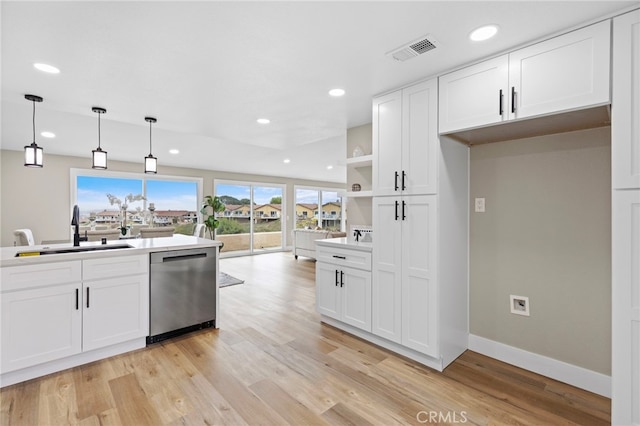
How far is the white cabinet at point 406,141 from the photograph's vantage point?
246 centimetres

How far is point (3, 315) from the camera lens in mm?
2162

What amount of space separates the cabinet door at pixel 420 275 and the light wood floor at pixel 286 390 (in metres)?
0.26

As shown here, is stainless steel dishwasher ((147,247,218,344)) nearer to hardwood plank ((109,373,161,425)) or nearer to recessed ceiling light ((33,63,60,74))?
hardwood plank ((109,373,161,425))

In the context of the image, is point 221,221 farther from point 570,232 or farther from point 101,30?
point 570,232

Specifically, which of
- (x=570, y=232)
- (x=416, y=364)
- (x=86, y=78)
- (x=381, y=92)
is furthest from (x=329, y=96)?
(x=416, y=364)

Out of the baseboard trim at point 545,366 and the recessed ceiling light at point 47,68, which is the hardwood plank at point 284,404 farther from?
the recessed ceiling light at point 47,68

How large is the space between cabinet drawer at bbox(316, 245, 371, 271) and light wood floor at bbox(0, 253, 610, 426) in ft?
2.54

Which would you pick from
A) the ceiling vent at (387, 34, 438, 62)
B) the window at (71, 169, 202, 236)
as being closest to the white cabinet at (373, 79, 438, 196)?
the ceiling vent at (387, 34, 438, 62)

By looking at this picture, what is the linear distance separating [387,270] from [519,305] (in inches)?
44.3

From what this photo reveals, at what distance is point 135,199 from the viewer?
6.41 meters

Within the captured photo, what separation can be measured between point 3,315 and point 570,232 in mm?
4300

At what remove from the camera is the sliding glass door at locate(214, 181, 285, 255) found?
8438 millimetres

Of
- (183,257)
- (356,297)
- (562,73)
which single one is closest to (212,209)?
(183,257)

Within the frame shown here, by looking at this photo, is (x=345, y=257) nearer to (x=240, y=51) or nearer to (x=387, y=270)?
(x=387, y=270)
